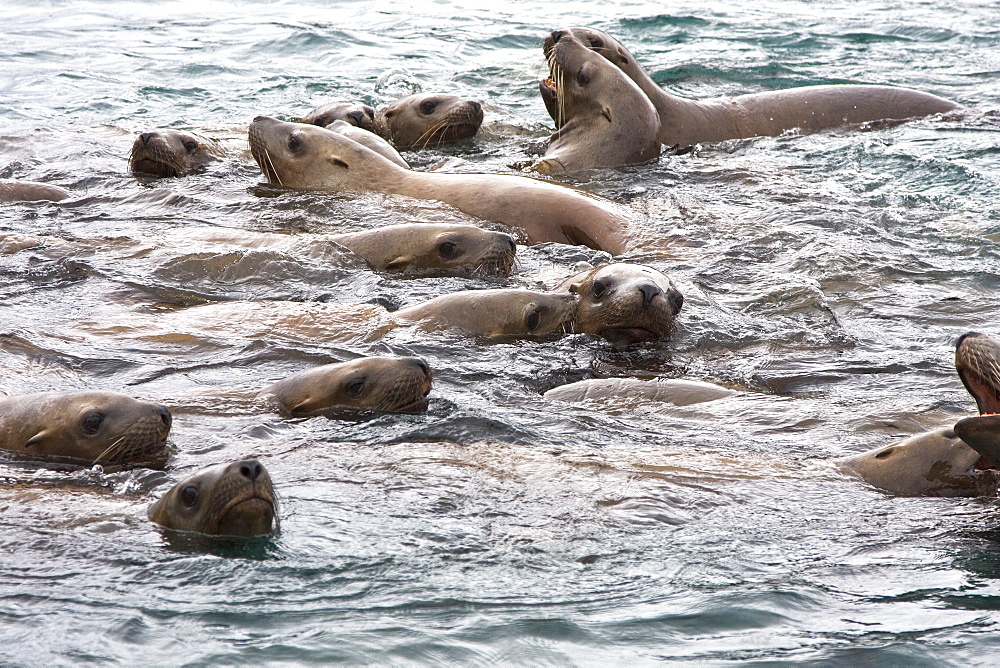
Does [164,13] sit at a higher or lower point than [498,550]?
higher

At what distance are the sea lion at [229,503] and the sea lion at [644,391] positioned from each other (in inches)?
67.8

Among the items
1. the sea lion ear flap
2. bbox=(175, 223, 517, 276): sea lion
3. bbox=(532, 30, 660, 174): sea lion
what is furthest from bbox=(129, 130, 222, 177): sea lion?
the sea lion ear flap

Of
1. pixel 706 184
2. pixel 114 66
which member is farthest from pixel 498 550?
pixel 114 66

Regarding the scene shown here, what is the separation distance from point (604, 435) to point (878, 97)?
22.2 ft

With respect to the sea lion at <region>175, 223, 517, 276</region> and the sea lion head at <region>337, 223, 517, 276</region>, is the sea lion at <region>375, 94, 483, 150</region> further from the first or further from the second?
the sea lion head at <region>337, 223, 517, 276</region>

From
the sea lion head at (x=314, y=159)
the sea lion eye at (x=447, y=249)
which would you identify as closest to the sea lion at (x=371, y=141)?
the sea lion head at (x=314, y=159)

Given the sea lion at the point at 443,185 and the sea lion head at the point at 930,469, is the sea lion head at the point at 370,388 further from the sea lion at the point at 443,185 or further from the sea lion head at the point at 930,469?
the sea lion at the point at 443,185

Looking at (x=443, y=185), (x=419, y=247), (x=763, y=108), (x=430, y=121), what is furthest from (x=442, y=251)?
(x=763, y=108)

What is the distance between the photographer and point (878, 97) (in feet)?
34.4

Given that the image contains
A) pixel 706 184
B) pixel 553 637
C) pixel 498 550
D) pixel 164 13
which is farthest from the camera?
pixel 164 13

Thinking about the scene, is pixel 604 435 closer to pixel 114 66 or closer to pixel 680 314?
pixel 680 314

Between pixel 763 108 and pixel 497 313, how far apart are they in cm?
512

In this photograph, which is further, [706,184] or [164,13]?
[164,13]

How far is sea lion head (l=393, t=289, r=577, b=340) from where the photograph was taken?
5965 millimetres
